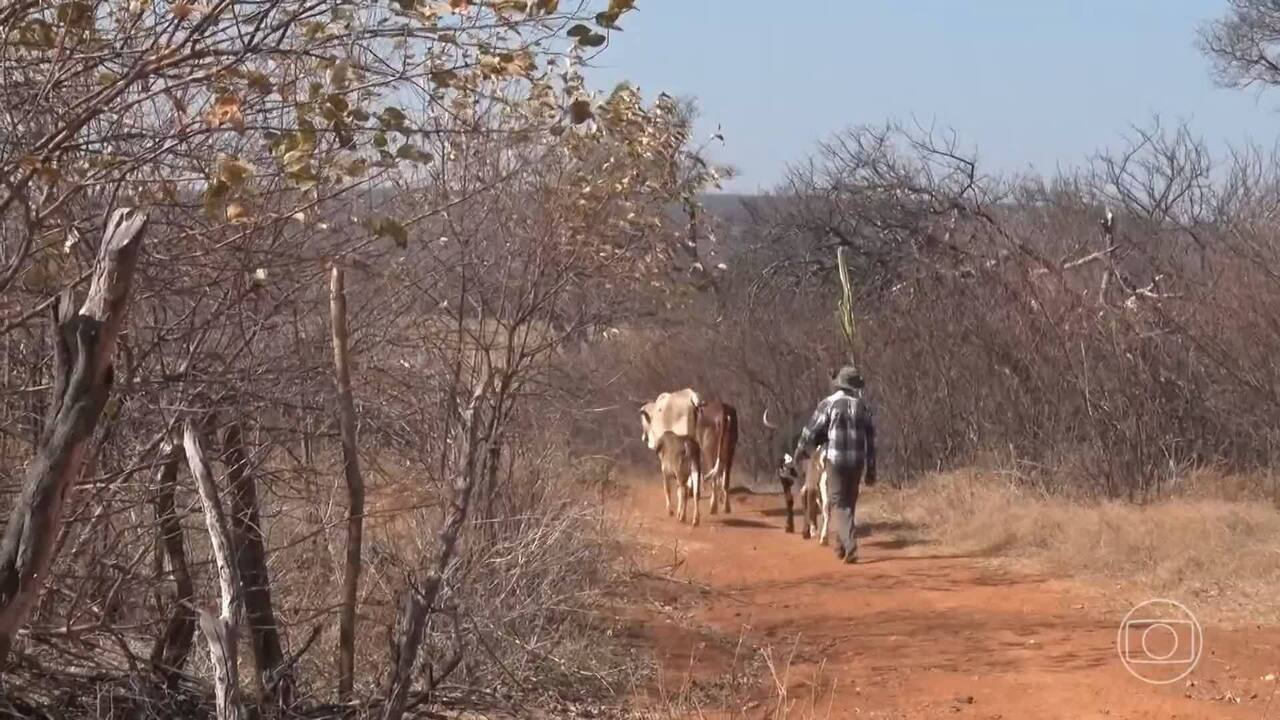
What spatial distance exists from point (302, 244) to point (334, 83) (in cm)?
128

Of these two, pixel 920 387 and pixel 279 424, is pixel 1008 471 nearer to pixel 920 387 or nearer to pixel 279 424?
pixel 920 387

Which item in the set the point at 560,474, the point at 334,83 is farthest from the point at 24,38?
the point at 560,474

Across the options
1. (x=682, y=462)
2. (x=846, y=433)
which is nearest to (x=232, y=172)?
(x=846, y=433)

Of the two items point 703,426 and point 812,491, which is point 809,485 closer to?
point 812,491

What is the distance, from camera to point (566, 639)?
8.83 metres

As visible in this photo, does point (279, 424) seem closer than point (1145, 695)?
Yes

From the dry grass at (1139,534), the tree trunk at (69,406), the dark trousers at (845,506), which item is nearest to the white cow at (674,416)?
the dry grass at (1139,534)

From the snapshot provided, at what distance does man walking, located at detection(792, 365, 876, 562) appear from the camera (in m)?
13.6

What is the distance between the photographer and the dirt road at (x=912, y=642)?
8383 mm

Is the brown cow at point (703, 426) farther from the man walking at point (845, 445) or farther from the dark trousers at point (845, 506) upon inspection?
the dark trousers at point (845, 506)

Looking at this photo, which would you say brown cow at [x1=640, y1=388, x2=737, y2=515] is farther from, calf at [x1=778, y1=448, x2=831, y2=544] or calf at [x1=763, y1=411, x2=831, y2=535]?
calf at [x1=778, y1=448, x2=831, y2=544]

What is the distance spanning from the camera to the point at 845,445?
44.4 feet

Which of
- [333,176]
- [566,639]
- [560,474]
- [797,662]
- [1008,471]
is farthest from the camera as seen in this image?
[1008,471]

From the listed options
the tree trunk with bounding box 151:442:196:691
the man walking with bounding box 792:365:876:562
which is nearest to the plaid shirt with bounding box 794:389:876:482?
the man walking with bounding box 792:365:876:562
